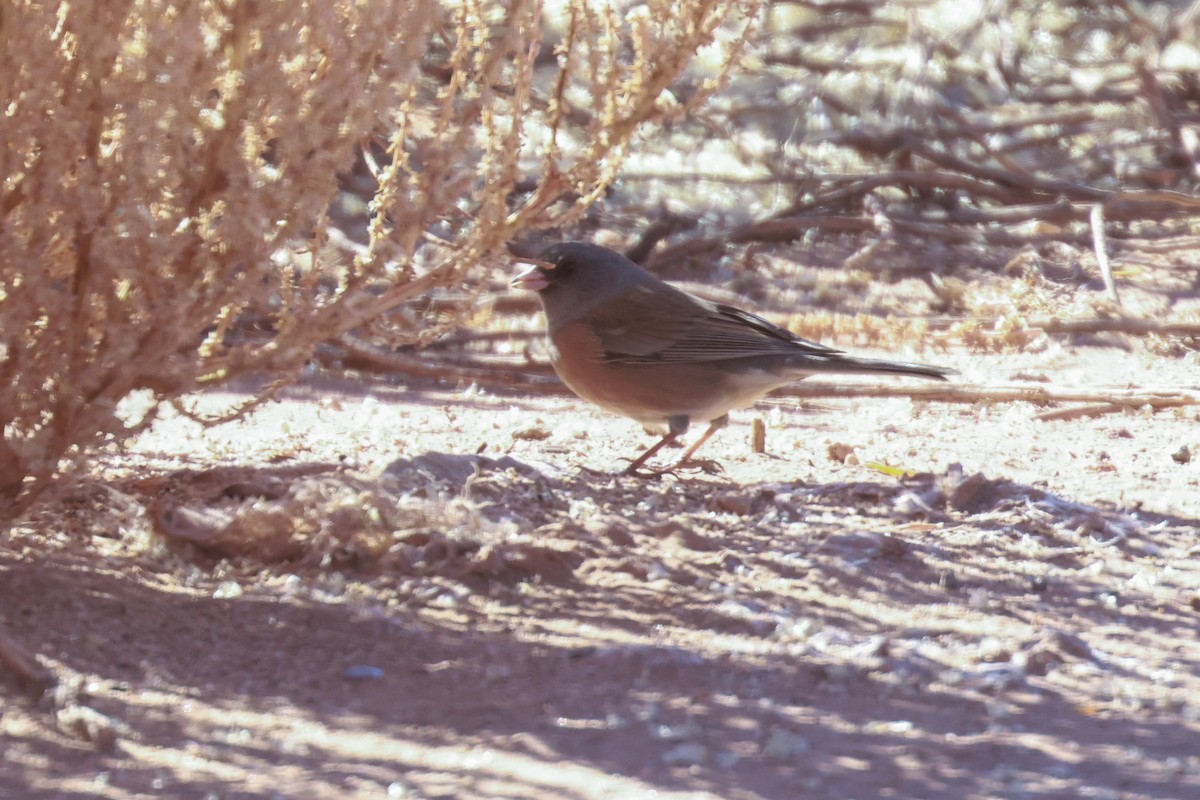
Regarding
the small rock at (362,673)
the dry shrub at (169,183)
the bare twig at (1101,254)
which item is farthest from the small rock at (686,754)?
the bare twig at (1101,254)

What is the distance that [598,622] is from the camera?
346 cm

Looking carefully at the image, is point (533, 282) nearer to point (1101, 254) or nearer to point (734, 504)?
point (734, 504)

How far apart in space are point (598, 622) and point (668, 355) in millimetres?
1692

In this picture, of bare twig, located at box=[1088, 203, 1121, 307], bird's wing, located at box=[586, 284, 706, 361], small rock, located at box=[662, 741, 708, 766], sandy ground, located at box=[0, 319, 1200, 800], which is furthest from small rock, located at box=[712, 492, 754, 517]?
bare twig, located at box=[1088, 203, 1121, 307]

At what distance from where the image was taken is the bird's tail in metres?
4.69

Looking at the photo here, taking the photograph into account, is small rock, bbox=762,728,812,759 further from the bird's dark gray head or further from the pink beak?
the pink beak

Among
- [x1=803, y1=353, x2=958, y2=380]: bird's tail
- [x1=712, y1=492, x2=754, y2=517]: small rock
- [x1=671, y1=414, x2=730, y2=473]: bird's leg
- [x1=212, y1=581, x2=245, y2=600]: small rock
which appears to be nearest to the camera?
[x1=212, y1=581, x2=245, y2=600]: small rock

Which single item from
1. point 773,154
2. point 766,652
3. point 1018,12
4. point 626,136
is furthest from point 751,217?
point 766,652

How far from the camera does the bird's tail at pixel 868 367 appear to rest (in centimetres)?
469

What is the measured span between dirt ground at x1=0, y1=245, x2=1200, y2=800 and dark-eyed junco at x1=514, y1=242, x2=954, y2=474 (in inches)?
9.2

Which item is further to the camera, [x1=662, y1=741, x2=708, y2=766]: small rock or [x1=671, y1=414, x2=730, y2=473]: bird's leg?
[x1=671, y1=414, x2=730, y2=473]: bird's leg

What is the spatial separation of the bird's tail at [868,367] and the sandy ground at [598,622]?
0.30 meters

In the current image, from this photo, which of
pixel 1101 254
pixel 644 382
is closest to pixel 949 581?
pixel 644 382

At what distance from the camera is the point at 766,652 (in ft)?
10.7
